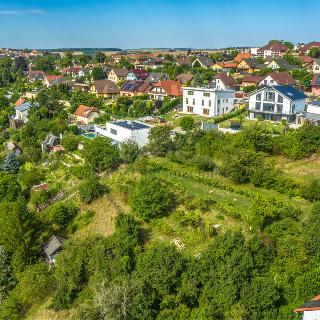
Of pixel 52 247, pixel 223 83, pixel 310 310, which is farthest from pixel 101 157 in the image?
pixel 223 83

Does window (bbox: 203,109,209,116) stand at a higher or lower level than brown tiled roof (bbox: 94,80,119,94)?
lower

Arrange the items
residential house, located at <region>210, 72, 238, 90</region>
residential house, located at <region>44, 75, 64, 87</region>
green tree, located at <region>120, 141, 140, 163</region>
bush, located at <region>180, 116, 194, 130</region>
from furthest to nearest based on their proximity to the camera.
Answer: residential house, located at <region>44, 75, 64, 87</region>
residential house, located at <region>210, 72, 238, 90</region>
bush, located at <region>180, 116, 194, 130</region>
green tree, located at <region>120, 141, 140, 163</region>

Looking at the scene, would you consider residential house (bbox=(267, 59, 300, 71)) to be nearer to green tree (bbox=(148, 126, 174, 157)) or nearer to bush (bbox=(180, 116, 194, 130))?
bush (bbox=(180, 116, 194, 130))

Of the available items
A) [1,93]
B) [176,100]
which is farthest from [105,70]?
[176,100]

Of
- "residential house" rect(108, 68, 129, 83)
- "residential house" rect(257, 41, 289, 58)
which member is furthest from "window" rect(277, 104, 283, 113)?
"residential house" rect(257, 41, 289, 58)

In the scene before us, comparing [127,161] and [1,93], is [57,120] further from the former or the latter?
[1,93]

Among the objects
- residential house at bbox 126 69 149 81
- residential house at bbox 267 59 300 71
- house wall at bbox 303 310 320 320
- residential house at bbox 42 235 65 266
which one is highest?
residential house at bbox 267 59 300 71

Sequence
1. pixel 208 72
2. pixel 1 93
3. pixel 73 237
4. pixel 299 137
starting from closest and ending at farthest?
pixel 73 237, pixel 299 137, pixel 208 72, pixel 1 93
